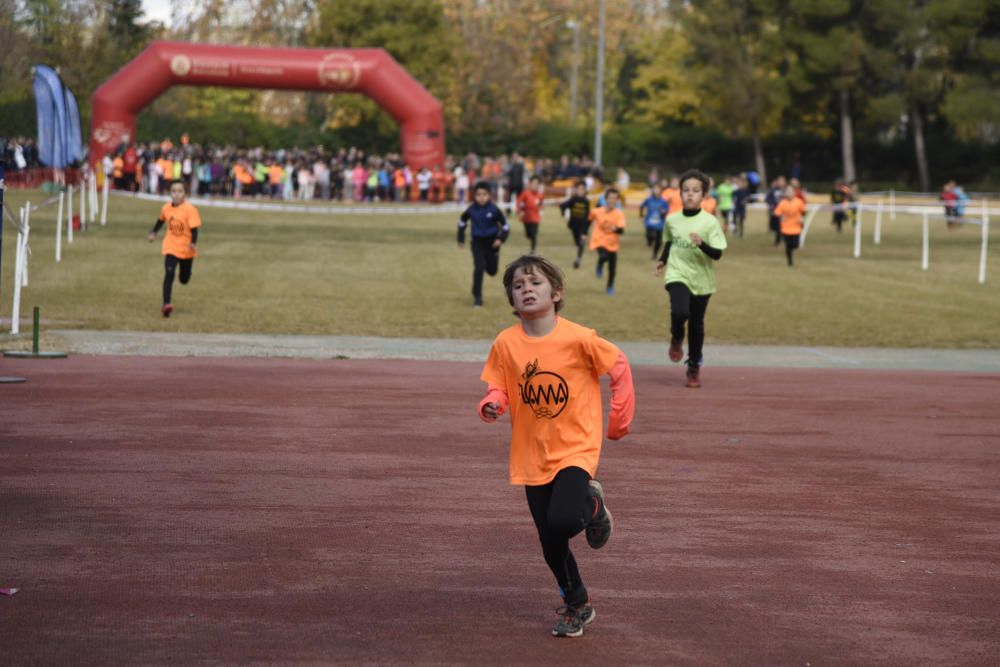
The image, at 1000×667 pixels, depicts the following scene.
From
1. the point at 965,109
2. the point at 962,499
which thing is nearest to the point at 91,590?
the point at 962,499

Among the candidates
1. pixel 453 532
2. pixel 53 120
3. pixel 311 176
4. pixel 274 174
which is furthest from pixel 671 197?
pixel 453 532

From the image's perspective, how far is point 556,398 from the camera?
599 cm

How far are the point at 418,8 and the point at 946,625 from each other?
7230 centimetres

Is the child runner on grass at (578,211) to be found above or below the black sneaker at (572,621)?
above

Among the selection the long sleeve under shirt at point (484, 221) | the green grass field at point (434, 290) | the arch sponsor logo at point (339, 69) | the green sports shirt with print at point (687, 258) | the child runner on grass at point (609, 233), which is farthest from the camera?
the arch sponsor logo at point (339, 69)

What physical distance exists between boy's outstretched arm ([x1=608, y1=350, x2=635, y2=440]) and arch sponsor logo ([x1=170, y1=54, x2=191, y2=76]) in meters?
47.6

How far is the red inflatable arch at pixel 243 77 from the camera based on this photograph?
5147 cm

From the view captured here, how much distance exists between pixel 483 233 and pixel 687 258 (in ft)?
27.0

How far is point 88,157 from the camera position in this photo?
172 ft

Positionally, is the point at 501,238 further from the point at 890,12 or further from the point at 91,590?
the point at 890,12

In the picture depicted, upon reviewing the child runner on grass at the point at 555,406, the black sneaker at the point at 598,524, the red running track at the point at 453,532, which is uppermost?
the child runner on grass at the point at 555,406

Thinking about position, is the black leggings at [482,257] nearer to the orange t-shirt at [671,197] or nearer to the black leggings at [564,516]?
the orange t-shirt at [671,197]

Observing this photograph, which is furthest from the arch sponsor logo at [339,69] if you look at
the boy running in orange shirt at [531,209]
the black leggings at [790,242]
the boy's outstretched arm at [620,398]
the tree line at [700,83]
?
the boy's outstretched arm at [620,398]

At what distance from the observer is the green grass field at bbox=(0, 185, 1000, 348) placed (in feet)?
63.3
